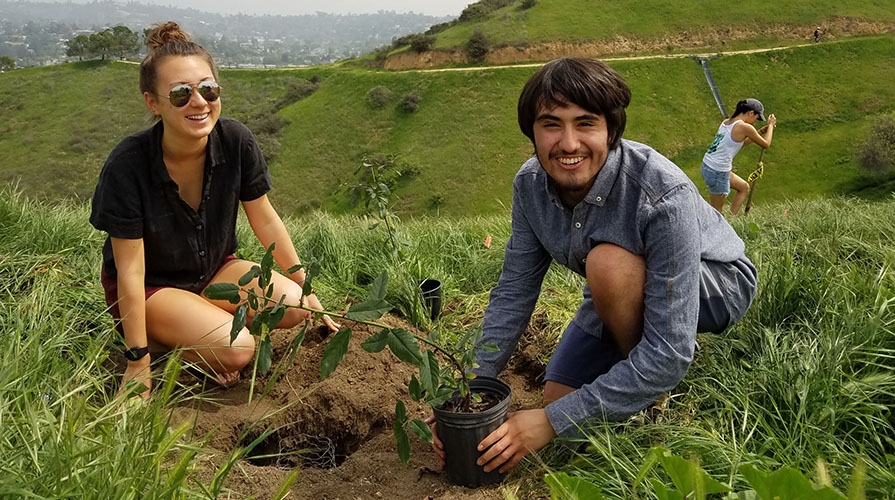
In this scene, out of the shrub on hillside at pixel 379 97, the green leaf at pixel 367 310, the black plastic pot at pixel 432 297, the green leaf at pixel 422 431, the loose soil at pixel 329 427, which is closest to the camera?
the green leaf at pixel 367 310

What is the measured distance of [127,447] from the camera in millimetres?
1376

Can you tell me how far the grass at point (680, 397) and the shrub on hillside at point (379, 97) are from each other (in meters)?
50.6

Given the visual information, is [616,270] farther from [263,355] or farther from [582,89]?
[263,355]

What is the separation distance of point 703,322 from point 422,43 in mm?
58855

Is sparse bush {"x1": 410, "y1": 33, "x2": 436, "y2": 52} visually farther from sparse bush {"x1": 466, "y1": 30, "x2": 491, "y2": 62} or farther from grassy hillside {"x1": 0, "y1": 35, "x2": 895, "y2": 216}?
sparse bush {"x1": 466, "y1": 30, "x2": 491, "y2": 62}

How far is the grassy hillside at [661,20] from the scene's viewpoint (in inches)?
1924

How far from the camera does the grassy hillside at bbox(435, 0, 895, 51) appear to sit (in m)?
48.9

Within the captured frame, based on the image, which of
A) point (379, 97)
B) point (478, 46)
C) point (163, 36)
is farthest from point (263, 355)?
point (478, 46)

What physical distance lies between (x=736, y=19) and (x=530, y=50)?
1723 centimetres

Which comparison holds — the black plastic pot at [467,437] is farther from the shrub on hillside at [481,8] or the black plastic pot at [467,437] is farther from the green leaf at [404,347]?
the shrub on hillside at [481,8]

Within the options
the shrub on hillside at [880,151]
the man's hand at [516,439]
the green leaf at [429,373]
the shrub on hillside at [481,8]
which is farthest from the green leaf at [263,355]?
the shrub on hillside at [481,8]

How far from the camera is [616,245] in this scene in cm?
185

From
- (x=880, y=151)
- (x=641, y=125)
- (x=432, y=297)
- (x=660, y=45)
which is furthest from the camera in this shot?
(x=660, y=45)

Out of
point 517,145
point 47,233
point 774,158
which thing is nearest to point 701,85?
point 774,158
